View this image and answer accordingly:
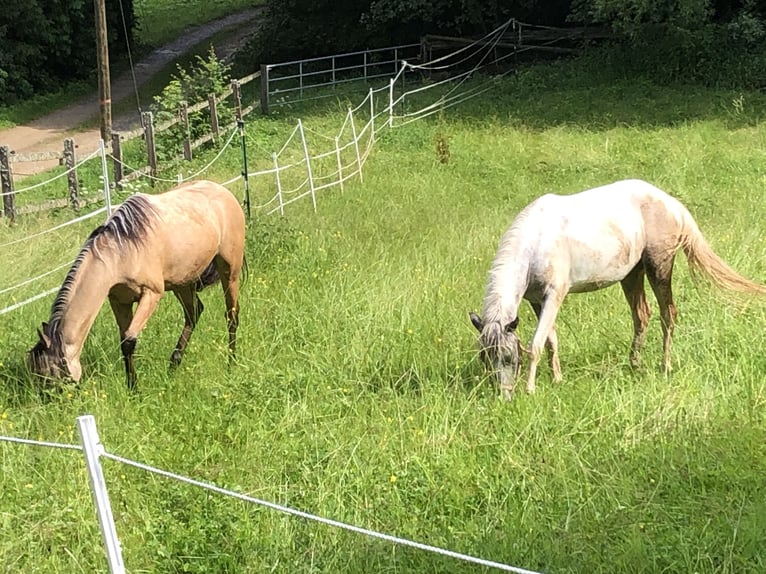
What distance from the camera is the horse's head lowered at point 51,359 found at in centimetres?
511

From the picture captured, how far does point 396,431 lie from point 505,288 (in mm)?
1187

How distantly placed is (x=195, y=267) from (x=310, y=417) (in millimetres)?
1969

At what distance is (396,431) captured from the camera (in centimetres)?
461

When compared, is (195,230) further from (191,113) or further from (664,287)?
(191,113)

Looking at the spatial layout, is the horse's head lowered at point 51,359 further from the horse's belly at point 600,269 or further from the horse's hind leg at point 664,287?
the horse's hind leg at point 664,287

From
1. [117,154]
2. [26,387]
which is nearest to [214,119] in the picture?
[117,154]

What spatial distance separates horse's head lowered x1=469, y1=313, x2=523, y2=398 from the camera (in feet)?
15.8

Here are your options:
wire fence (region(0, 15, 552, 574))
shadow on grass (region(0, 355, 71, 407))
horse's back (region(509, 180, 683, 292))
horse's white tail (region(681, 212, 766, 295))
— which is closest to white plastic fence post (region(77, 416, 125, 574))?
wire fence (region(0, 15, 552, 574))

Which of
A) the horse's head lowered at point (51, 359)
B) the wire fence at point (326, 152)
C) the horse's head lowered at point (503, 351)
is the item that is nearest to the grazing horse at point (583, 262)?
the horse's head lowered at point (503, 351)

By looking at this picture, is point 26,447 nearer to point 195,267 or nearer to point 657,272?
point 195,267

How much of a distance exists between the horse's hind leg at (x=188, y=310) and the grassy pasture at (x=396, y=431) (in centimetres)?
16

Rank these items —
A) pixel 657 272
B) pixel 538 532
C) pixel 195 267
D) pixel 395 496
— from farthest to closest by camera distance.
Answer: pixel 195 267
pixel 657 272
pixel 395 496
pixel 538 532

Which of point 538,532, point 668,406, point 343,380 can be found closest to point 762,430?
point 668,406

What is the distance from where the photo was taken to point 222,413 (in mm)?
4895
